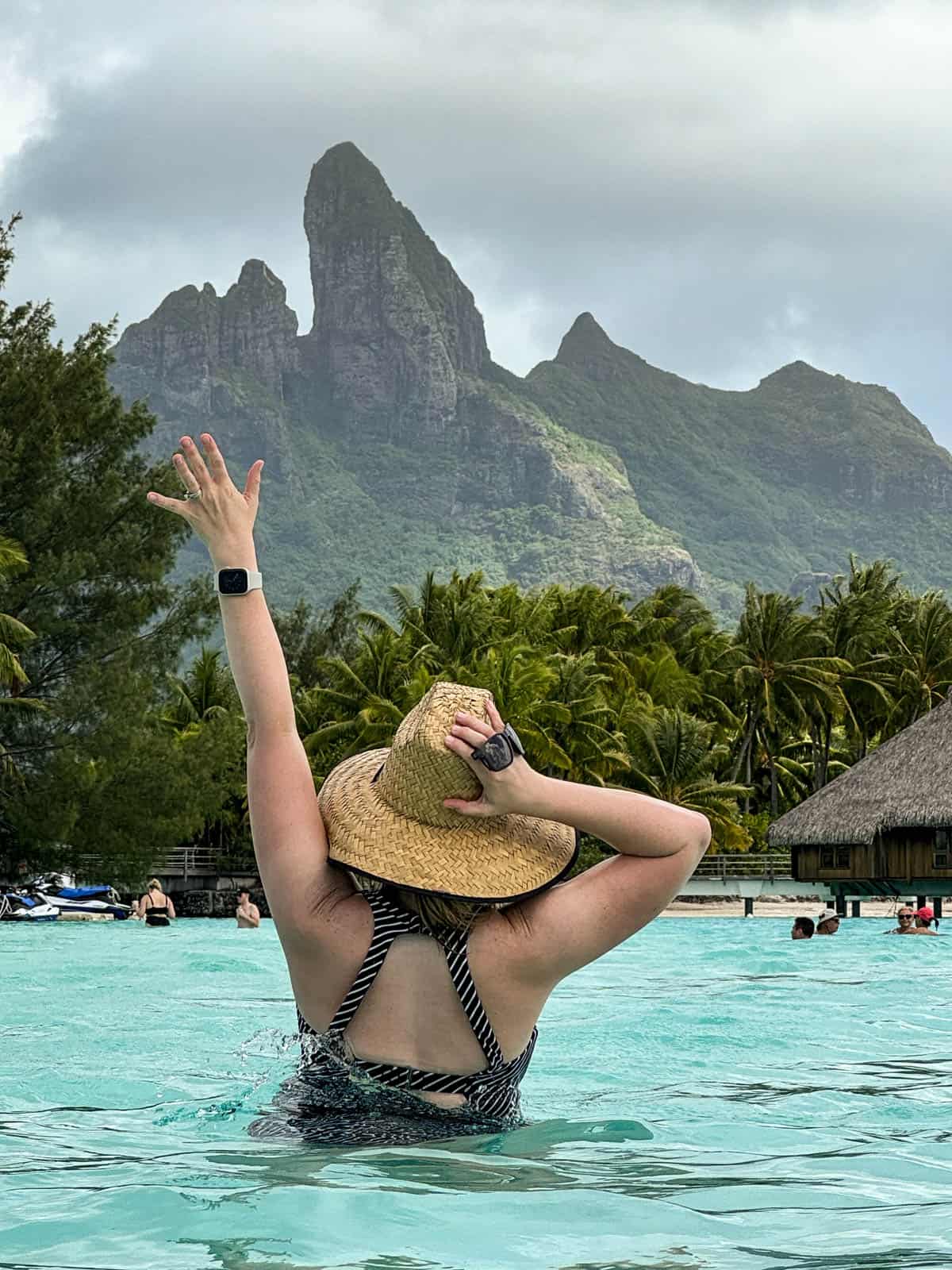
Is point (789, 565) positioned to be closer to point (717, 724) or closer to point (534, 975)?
point (717, 724)

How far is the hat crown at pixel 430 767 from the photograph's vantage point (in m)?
3.21

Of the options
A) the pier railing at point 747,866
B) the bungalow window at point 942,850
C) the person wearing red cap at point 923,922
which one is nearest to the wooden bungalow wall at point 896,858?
the bungalow window at point 942,850

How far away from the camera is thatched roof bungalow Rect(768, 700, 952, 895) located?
32.0m

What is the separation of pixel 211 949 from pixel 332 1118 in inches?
725

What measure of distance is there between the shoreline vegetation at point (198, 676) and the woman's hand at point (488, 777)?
25.4 m

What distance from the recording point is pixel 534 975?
11.0 feet

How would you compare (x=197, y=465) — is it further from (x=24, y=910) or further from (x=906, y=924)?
(x=24, y=910)

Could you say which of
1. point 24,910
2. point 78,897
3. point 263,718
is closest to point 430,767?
point 263,718

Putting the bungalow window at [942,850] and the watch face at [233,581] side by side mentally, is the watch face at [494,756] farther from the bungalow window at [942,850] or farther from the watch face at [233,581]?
the bungalow window at [942,850]

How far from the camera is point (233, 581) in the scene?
3361 mm

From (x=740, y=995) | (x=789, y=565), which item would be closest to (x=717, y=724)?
(x=740, y=995)

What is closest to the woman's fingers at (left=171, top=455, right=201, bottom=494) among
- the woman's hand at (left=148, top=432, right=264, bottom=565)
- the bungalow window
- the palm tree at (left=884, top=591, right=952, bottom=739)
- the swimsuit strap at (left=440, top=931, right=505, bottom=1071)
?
the woman's hand at (left=148, top=432, right=264, bottom=565)

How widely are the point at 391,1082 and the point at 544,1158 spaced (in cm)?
70

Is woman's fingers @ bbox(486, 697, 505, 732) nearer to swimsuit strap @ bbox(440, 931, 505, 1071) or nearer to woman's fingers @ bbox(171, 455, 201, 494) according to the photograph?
swimsuit strap @ bbox(440, 931, 505, 1071)
